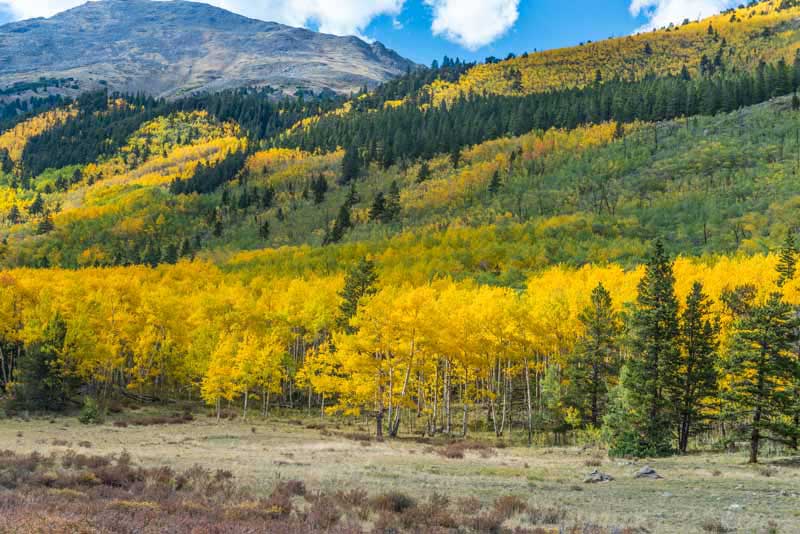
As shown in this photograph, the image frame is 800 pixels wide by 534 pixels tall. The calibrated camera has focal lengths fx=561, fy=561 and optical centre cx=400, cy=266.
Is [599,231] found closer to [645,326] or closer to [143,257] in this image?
[645,326]

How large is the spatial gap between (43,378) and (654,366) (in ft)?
158

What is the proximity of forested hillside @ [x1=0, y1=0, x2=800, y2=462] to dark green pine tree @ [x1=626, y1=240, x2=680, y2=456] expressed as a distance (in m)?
0.14

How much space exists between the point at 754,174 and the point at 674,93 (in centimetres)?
6254

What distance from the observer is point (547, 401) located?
42.4 metres

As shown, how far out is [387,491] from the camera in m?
17.6

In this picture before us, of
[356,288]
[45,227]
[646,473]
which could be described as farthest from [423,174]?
[646,473]

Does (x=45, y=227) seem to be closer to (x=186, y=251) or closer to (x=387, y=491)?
(x=186, y=251)

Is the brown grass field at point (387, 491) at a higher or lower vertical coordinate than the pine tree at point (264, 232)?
lower

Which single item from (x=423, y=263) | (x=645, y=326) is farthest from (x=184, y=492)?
(x=423, y=263)

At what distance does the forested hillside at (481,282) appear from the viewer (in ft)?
119

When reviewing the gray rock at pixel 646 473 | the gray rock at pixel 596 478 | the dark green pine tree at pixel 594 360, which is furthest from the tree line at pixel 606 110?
the gray rock at pixel 596 478

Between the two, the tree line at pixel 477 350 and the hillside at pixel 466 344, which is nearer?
the hillside at pixel 466 344

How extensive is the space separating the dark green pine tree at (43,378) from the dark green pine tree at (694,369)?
49.1 meters

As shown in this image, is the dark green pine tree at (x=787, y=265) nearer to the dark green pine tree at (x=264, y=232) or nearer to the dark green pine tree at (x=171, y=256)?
the dark green pine tree at (x=264, y=232)
